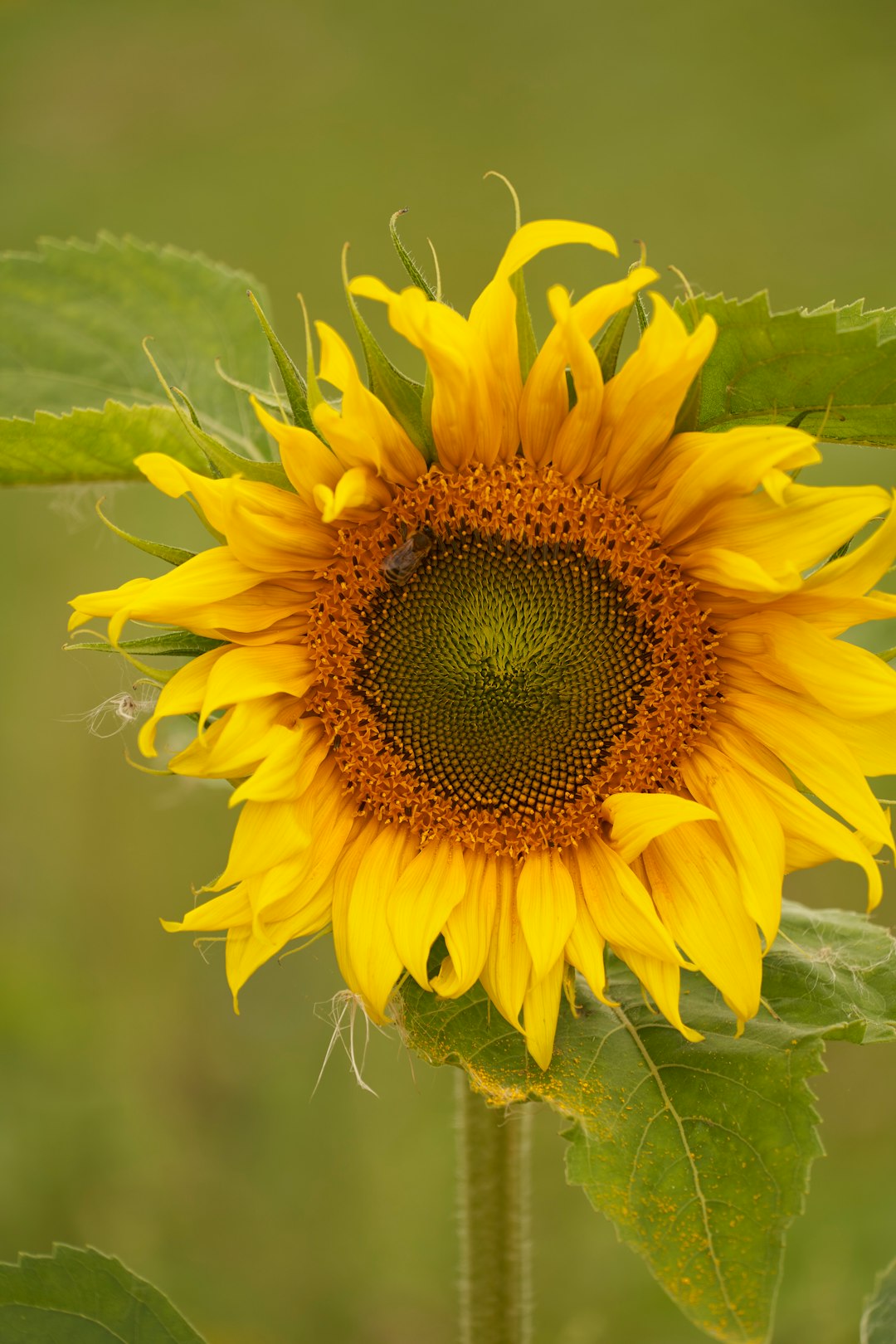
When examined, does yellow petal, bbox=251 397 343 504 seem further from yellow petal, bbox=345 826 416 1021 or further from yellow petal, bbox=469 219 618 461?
yellow petal, bbox=345 826 416 1021

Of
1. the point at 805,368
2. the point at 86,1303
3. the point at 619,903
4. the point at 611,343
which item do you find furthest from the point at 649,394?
the point at 86,1303

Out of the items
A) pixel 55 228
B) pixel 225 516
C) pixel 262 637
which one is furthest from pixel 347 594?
pixel 55 228

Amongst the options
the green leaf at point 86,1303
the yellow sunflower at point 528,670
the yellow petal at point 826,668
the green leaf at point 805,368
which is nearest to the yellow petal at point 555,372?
the yellow sunflower at point 528,670

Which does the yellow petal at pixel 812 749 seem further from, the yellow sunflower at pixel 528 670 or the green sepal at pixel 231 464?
the green sepal at pixel 231 464

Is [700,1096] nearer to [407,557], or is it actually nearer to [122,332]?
[407,557]

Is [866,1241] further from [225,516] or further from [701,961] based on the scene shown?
[225,516]

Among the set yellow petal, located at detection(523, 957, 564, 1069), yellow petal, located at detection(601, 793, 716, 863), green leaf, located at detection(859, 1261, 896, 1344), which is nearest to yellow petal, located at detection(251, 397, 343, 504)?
yellow petal, located at detection(601, 793, 716, 863)
